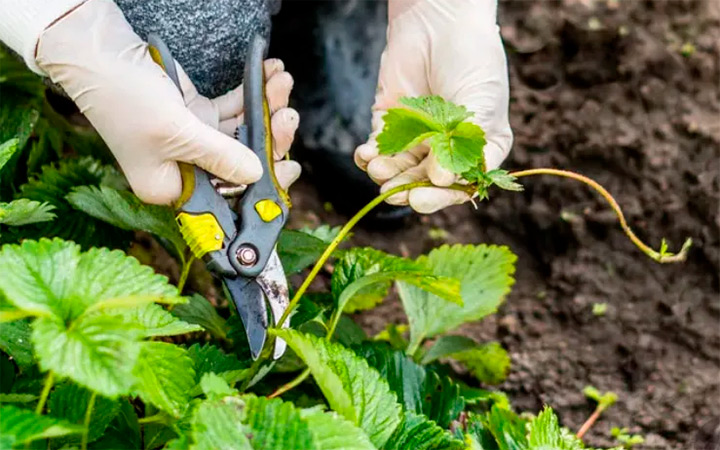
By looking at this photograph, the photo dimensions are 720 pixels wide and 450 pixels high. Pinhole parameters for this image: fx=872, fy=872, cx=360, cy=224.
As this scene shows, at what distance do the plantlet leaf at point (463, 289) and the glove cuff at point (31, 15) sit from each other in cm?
56

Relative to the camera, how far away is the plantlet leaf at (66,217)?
121 centimetres

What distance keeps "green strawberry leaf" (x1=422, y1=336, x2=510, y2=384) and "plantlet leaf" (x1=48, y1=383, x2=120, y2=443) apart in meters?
0.55

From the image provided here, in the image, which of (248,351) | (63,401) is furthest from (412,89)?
(63,401)

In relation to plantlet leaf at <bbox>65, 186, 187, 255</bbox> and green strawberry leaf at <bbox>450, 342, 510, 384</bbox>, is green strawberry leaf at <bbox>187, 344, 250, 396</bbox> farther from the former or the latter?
green strawberry leaf at <bbox>450, 342, 510, 384</bbox>

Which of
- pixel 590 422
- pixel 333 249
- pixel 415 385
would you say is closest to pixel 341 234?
pixel 333 249

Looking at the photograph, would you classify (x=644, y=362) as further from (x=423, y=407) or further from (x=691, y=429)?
(x=423, y=407)

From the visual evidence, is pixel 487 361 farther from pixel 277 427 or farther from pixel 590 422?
pixel 277 427

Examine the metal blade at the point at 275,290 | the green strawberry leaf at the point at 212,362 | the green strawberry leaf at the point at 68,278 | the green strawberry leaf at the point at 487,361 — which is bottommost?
the green strawberry leaf at the point at 487,361

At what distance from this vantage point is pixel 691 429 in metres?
1.31

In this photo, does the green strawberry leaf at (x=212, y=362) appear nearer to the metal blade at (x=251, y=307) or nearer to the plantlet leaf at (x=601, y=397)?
A: the metal blade at (x=251, y=307)

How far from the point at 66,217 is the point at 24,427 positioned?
0.64 meters

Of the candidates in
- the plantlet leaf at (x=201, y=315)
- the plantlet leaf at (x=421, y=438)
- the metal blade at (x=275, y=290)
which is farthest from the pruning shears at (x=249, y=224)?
the plantlet leaf at (x=421, y=438)

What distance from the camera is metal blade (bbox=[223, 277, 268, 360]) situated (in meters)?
1.00

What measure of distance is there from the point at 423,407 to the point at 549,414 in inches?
9.3
